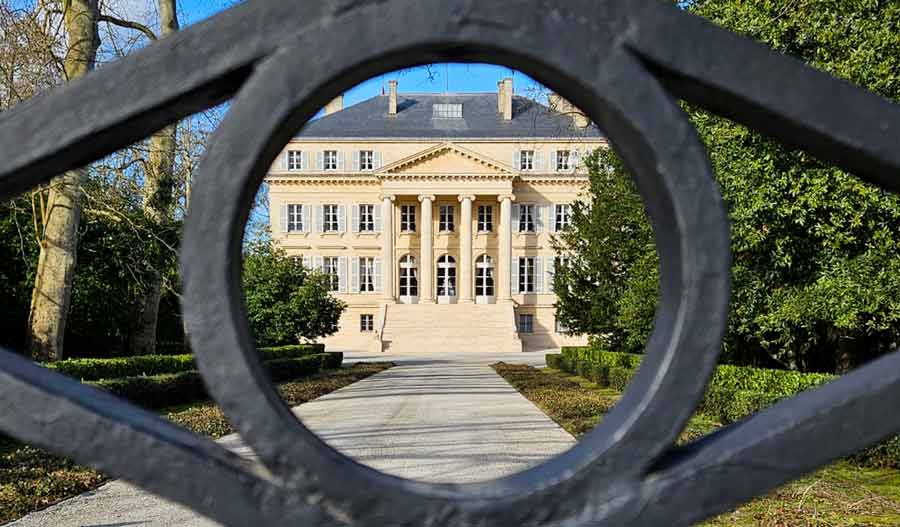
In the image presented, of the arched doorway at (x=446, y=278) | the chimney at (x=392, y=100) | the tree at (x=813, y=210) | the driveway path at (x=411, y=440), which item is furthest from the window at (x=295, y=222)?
the tree at (x=813, y=210)

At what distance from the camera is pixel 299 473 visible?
0.79 metres

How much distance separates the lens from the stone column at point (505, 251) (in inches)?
1692

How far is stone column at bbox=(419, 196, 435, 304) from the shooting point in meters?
43.5

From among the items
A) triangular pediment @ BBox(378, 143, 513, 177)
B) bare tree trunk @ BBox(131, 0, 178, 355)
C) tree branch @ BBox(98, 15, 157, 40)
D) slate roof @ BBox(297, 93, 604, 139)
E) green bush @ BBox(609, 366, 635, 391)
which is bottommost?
green bush @ BBox(609, 366, 635, 391)

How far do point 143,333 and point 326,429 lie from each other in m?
6.98

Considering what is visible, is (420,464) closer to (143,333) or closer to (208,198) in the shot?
(208,198)

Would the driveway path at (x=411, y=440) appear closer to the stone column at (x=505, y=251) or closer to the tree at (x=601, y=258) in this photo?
the tree at (x=601, y=258)

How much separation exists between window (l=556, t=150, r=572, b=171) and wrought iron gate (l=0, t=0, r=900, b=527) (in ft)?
142

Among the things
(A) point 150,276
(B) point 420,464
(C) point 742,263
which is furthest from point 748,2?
(A) point 150,276

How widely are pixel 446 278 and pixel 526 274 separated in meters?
4.59

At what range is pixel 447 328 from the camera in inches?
1528

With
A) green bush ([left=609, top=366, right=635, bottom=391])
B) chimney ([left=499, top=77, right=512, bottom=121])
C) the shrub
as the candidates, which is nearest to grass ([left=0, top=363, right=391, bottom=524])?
the shrub

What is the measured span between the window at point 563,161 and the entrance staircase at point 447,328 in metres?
8.88

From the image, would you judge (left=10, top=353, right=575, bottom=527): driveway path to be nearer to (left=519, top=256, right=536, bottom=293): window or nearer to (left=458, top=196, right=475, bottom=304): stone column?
(left=458, top=196, right=475, bottom=304): stone column
